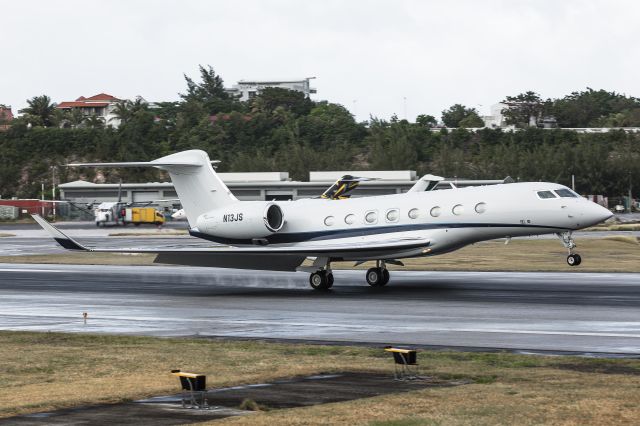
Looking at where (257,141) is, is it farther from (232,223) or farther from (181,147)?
(232,223)

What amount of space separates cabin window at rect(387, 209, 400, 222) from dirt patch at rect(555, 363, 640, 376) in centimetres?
1692

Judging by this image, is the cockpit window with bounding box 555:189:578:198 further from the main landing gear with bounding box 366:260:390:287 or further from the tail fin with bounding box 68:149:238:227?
the tail fin with bounding box 68:149:238:227

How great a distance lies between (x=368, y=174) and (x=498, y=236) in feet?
270

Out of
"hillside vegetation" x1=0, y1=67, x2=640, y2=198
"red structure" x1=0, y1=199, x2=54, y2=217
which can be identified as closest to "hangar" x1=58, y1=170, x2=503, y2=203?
"red structure" x1=0, y1=199, x2=54, y2=217

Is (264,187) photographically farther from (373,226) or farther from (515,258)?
(373,226)

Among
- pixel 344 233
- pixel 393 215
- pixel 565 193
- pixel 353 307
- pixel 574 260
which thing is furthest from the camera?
pixel 344 233

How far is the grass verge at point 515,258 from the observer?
41.1 metres

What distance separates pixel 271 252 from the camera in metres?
33.6

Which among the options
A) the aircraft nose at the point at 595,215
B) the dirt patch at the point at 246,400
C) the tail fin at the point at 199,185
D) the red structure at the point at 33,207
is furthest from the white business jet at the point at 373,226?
the red structure at the point at 33,207

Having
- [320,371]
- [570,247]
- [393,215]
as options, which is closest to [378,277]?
[393,215]

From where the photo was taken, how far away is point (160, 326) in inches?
969

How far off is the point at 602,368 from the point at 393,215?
689 inches

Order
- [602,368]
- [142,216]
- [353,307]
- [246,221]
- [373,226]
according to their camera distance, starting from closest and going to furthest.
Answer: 1. [602,368]
2. [353,307]
3. [373,226]
4. [246,221]
5. [142,216]

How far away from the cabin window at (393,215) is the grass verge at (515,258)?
296 inches
